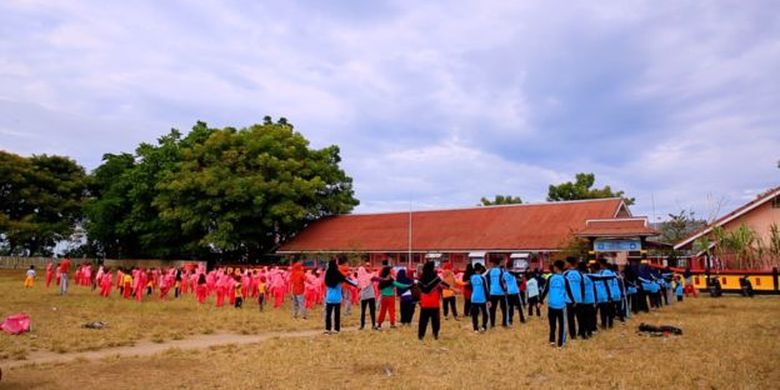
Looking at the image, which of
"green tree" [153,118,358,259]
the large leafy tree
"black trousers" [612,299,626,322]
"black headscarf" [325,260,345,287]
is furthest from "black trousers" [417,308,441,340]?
the large leafy tree

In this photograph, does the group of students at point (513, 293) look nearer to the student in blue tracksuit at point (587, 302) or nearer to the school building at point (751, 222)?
the student in blue tracksuit at point (587, 302)

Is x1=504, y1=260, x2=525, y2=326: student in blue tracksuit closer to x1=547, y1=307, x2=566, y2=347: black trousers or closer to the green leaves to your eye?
x1=547, y1=307, x2=566, y2=347: black trousers

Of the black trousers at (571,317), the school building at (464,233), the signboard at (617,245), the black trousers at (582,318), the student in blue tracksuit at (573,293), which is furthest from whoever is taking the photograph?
the school building at (464,233)

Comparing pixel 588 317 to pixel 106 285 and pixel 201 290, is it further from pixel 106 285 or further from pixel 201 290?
pixel 106 285

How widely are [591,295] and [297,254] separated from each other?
115ft

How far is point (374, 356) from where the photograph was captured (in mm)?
10789

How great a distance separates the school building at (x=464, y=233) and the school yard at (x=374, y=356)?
52.9 ft

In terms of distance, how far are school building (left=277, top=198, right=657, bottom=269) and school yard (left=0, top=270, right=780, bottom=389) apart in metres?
16.1

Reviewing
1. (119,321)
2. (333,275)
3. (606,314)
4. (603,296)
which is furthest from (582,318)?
(119,321)

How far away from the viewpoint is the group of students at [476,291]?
12469mm

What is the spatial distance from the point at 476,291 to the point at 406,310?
2.48 m

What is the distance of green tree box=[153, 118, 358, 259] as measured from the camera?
1767 inches

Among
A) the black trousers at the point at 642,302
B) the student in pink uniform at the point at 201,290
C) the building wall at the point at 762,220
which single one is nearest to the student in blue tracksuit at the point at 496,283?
the black trousers at the point at 642,302

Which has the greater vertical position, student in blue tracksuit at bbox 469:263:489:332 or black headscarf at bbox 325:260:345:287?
black headscarf at bbox 325:260:345:287
